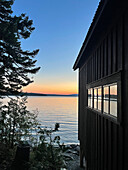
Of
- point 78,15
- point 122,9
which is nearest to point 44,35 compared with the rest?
point 78,15

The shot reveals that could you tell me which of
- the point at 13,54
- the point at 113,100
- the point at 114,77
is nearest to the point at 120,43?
the point at 114,77

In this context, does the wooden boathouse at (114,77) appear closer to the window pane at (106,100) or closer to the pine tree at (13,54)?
the window pane at (106,100)

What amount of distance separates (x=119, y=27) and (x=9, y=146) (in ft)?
19.1

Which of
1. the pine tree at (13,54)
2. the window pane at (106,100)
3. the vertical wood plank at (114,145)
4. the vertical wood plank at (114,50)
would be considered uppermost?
the pine tree at (13,54)

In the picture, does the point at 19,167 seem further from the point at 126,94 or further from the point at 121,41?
the point at 121,41

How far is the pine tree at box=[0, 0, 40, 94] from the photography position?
29.3 feet

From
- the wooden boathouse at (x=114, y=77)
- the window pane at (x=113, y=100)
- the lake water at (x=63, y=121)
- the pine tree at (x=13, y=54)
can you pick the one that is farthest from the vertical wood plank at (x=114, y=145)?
the pine tree at (x=13, y=54)

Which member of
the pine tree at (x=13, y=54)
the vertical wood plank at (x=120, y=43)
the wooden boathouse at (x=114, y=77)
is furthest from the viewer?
the pine tree at (x=13, y=54)

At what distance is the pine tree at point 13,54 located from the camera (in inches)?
352

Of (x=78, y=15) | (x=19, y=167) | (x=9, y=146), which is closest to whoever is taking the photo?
(x=19, y=167)

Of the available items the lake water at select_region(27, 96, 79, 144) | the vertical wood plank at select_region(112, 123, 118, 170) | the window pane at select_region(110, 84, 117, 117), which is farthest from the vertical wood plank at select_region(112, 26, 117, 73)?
the lake water at select_region(27, 96, 79, 144)

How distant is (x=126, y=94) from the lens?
→ 2361 mm

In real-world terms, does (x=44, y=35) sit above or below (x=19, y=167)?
above

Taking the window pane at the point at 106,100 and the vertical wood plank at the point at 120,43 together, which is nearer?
the vertical wood plank at the point at 120,43
